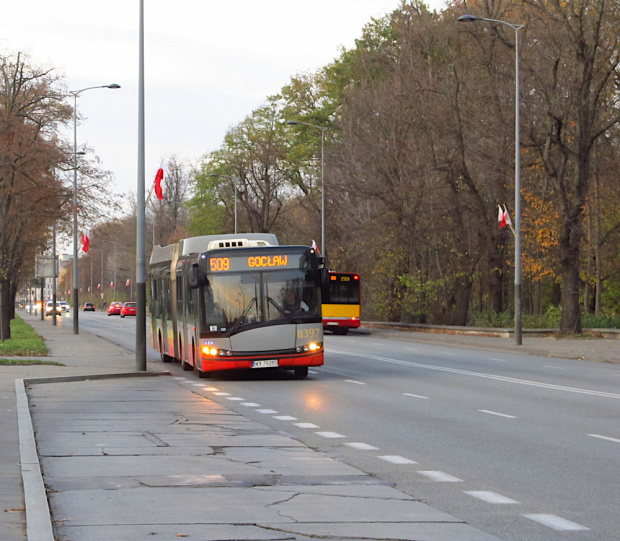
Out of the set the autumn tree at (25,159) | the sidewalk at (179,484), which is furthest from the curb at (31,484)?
the autumn tree at (25,159)

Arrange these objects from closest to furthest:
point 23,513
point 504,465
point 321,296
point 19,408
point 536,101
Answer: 1. point 23,513
2. point 504,465
3. point 19,408
4. point 321,296
5. point 536,101

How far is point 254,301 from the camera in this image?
22047 mm

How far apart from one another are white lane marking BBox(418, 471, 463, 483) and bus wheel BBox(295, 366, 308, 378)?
1318 centimetres

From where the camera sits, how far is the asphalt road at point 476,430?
8070mm

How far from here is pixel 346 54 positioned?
6500cm

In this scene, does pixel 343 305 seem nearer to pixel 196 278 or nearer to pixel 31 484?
pixel 196 278

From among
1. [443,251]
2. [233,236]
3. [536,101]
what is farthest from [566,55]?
[233,236]

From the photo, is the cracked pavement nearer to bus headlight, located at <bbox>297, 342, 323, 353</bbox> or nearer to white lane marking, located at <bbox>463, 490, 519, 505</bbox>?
white lane marking, located at <bbox>463, 490, 519, 505</bbox>

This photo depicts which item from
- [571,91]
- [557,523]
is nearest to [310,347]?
[557,523]

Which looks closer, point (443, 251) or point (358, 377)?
point (358, 377)

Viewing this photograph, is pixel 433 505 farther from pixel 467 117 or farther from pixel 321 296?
pixel 467 117

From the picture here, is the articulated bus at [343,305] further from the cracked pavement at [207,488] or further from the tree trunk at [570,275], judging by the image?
the cracked pavement at [207,488]

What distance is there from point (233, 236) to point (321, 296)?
378cm

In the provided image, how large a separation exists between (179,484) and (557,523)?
3211 mm
